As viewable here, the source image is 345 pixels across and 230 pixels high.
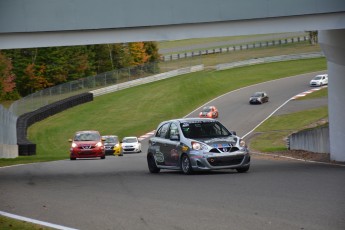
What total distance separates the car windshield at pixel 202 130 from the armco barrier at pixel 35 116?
2437cm

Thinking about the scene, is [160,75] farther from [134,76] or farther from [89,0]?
[89,0]

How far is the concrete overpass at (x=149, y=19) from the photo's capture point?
22.2 metres

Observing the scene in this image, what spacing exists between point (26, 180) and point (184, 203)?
800 centimetres

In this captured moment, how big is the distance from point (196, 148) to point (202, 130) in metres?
1.25

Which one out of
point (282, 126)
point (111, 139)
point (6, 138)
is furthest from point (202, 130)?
point (282, 126)

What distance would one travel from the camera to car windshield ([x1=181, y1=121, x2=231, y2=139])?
21048 mm

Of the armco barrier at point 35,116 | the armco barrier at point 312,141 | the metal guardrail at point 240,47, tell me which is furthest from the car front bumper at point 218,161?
the metal guardrail at point 240,47

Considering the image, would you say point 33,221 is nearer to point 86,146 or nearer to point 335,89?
point 335,89

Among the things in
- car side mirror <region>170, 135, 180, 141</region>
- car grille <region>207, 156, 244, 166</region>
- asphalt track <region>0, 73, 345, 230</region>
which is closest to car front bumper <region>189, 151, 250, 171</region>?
car grille <region>207, 156, 244, 166</region>

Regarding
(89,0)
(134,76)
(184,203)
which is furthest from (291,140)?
(134,76)

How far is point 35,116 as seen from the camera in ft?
205

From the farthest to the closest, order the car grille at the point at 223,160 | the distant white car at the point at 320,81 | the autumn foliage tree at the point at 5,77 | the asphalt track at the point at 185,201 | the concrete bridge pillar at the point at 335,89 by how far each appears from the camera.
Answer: the distant white car at the point at 320,81 → the autumn foliage tree at the point at 5,77 → the concrete bridge pillar at the point at 335,89 → the car grille at the point at 223,160 → the asphalt track at the point at 185,201

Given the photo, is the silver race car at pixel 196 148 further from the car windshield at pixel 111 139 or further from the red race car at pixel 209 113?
the red race car at pixel 209 113

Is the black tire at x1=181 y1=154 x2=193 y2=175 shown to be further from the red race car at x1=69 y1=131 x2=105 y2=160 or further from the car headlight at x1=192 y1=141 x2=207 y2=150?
the red race car at x1=69 y1=131 x2=105 y2=160
